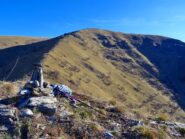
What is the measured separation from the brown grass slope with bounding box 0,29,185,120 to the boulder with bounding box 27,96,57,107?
8382 centimetres

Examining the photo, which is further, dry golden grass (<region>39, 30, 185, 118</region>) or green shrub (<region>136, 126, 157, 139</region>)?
dry golden grass (<region>39, 30, 185, 118</region>)

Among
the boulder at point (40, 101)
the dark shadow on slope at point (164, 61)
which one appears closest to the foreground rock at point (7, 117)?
the boulder at point (40, 101)

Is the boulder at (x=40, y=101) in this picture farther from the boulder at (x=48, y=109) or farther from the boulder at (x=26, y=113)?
the boulder at (x=26, y=113)

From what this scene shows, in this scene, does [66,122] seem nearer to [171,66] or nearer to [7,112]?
[7,112]

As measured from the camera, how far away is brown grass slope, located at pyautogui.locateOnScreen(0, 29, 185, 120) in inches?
4678

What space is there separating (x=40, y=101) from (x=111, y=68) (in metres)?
138

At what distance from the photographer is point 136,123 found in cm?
1750

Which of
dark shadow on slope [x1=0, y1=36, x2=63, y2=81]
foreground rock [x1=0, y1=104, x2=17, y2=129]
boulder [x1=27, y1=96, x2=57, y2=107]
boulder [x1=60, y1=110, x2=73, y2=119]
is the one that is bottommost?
foreground rock [x1=0, y1=104, x2=17, y2=129]

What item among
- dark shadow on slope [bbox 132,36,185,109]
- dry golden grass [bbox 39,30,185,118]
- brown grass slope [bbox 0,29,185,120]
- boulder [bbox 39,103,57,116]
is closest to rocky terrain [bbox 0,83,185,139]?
boulder [bbox 39,103,57,116]

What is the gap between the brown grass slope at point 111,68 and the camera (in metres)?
119

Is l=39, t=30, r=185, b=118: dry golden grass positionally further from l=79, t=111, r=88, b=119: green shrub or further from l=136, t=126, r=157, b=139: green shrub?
l=136, t=126, r=157, b=139: green shrub

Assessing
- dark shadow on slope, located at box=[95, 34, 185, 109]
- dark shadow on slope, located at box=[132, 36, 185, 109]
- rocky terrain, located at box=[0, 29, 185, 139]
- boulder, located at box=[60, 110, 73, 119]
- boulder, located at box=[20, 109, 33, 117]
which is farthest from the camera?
dark shadow on slope, located at box=[95, 34, 185, 109]

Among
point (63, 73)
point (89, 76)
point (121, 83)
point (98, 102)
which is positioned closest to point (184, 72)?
point (121, 83)

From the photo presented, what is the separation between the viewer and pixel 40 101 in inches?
690
